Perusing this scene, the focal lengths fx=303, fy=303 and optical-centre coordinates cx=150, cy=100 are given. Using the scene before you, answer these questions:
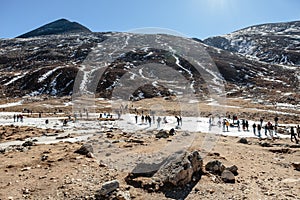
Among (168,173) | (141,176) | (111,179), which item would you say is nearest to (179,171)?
(168,173)

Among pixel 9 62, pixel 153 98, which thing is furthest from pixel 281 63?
pixel 9 62

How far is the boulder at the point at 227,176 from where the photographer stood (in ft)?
47.8

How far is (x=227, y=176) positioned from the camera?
14742 millimetres

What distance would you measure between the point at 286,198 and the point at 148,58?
148078mm

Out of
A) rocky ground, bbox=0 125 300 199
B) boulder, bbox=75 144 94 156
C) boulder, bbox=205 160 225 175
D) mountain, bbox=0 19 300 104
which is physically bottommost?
rocky ground, bbox=0 125 300 199

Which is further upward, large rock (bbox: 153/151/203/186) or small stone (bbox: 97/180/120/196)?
large rock (bbox: 153/151/203/186)

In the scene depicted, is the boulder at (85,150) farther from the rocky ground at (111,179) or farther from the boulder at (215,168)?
the boulder at (215,168)

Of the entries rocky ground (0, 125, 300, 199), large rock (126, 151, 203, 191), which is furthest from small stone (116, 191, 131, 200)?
large rock (126, 151, 203, 191)

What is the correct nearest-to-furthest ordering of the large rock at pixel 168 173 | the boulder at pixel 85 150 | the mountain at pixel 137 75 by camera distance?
1. the large rock at pixel 168 173
2. the boulder at pixel 85 150
3. the mountain at pixel 137 75

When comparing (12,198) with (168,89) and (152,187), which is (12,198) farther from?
(168,89)

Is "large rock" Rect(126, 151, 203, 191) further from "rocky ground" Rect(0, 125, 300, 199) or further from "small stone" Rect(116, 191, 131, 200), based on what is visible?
"small stone" Rect(116, 191, 131, 200)

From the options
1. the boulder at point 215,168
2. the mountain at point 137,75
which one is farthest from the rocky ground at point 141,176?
the mountain at point 137,75

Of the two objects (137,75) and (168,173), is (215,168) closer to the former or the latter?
(168,173)

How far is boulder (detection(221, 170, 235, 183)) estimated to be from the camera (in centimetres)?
1458
